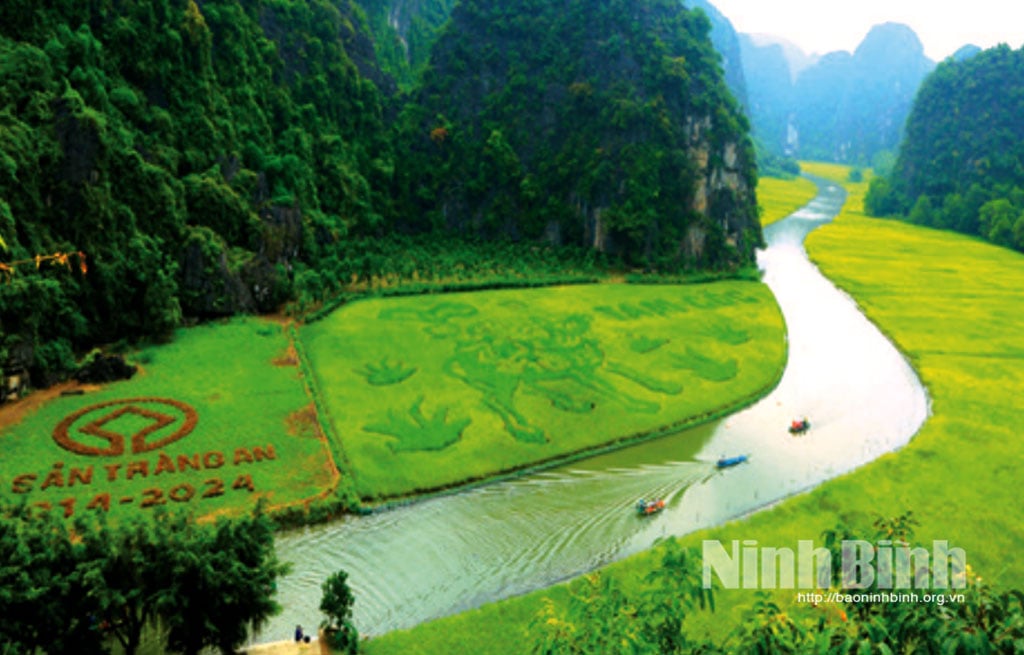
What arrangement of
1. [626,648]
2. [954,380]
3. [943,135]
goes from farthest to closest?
[943,135]
[954,380]
[626,648]

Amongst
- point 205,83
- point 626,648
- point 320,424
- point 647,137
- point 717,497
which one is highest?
point 205,83

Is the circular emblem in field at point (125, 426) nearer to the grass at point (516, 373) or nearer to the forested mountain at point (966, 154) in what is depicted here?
the grass at point (516, 373)

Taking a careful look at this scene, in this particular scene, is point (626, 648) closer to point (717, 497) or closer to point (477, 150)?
point (717, 497)

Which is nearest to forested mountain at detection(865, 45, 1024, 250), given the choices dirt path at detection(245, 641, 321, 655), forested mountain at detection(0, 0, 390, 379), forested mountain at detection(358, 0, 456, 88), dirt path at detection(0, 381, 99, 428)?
forested mountain at detection(358, 0, 456, 88)

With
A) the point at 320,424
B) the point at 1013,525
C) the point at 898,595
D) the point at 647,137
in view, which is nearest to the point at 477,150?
the point at 647,137

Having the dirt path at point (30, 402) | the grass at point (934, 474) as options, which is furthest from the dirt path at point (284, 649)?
the dirt path at point (30, 402)

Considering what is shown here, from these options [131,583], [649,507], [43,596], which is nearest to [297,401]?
[649,507]

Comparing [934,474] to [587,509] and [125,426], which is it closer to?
[587,509]
